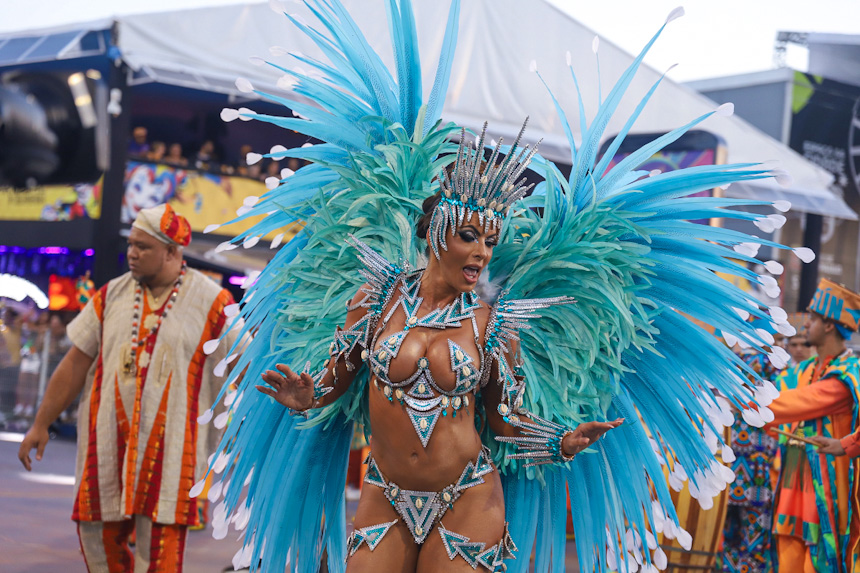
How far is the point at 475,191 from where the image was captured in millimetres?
2998

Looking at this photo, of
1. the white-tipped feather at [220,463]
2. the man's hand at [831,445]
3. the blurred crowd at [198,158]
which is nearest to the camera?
the white-tipped feather at [220,463]

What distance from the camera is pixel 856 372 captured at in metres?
5.35

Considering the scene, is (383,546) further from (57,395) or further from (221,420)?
(57,395)

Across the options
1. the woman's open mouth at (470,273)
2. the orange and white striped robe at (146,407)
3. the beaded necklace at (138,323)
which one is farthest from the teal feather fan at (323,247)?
the beaded necklace at (138,323)

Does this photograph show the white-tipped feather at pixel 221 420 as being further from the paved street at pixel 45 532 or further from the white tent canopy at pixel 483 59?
the white tent canopy at pixel 483 59

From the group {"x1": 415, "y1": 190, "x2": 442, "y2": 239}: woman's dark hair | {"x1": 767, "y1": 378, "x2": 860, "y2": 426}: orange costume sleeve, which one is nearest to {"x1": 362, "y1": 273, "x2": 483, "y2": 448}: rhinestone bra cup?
{"x1": 415, "y1": 190, "x2": 442, "y2": 239}: woman's dark hair

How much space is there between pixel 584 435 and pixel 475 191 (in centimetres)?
87

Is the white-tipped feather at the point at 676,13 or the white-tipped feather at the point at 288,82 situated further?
the white-tipped feather at the point at 288,82

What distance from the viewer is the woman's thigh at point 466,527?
2977 millimetres

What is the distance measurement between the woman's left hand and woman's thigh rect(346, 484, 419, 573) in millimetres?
620

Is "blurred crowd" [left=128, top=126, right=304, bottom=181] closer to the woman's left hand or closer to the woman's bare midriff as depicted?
the woman's bare midriff

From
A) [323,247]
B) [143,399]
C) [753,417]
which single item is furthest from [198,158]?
[753,417]

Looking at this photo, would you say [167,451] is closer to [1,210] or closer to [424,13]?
[424,13]

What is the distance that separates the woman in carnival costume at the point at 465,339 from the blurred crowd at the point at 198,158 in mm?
9145
